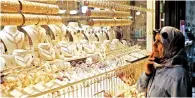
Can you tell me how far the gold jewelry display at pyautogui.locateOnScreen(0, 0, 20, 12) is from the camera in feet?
4.66

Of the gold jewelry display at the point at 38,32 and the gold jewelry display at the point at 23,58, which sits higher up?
the gold jewelry display at the point at 38,32

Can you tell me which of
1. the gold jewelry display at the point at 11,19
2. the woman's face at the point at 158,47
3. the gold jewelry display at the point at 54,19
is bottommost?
the woman's face at the point at 158,47

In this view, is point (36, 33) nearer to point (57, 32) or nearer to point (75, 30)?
point (57, 32)

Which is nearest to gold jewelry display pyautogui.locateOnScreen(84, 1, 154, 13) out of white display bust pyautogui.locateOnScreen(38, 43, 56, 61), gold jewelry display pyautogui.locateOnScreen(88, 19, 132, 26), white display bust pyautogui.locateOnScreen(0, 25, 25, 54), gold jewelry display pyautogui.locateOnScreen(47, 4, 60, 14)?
gold jewelry display pyautogui.locateOnScreen(88, 19, 132, 26)

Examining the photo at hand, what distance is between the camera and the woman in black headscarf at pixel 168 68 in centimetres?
179

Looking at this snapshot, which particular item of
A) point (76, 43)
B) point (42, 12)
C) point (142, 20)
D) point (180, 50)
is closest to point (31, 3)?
point (42, 12)

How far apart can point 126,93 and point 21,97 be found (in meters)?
1.26

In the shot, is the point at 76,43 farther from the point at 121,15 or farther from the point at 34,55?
the point at 121,15

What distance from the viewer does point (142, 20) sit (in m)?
3.41

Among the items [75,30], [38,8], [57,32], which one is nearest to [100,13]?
[75,30]

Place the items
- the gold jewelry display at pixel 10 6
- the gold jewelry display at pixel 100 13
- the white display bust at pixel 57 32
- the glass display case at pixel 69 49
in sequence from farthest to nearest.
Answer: the gold jewelry display at pixel 100 13, the white display bust at pixel 57 32, the glass display case at pixel 69 49, the gold jewelry display at pixel 10 6

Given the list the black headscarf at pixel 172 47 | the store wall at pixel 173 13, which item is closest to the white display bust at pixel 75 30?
the black headscarf at pixel 172 47

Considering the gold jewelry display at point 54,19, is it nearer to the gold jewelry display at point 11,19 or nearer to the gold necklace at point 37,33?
the gold necklace at point 37,33

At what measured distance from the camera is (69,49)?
2051 millimetres
